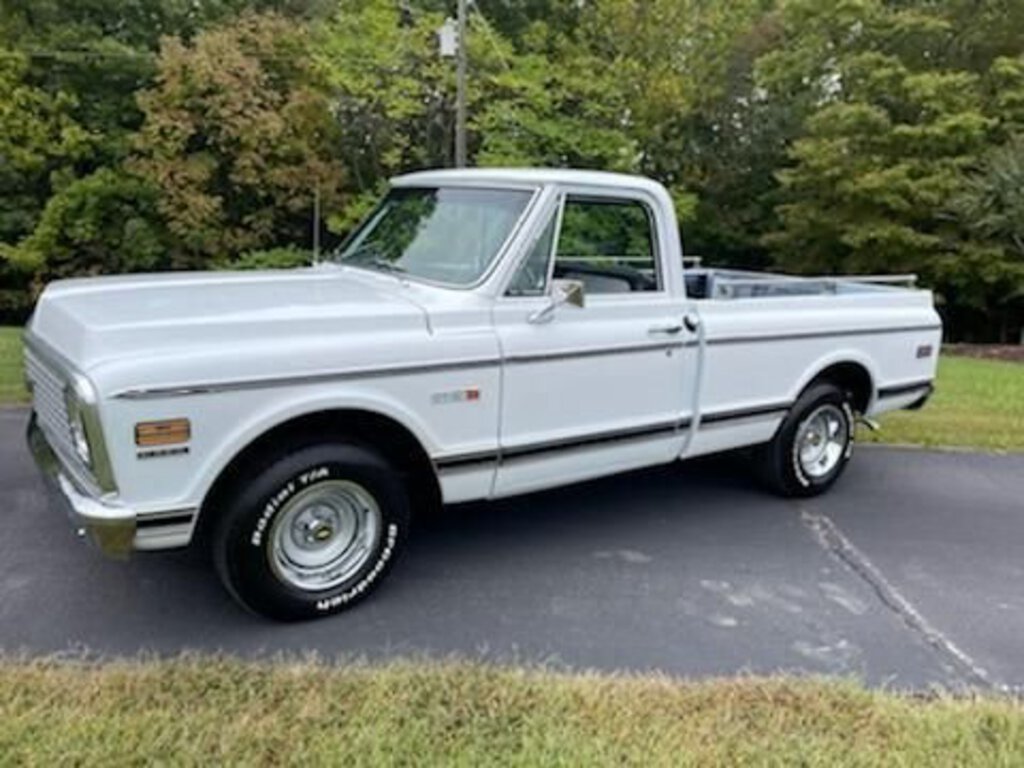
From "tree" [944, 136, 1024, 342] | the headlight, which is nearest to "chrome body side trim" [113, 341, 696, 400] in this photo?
the headlight

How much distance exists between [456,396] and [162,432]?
122 cm

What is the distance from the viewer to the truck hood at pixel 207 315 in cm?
311

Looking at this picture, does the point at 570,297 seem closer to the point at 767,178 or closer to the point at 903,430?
the point at 903,430

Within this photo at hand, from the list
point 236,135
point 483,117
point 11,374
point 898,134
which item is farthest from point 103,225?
point 898,134

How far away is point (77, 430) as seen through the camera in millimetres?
3164

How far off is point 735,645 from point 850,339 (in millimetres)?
2538

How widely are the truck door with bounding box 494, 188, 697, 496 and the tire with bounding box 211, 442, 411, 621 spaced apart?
61 cm

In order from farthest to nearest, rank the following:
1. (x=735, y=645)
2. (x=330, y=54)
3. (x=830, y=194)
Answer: (x=830, y=194) < (x=330, y=54) < (x=735, y=645)

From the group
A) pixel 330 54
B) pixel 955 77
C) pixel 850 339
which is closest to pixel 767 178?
pixel 955 77

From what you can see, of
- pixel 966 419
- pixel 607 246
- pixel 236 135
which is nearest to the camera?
pixel 607 246

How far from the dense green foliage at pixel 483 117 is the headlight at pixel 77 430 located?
14.3 m

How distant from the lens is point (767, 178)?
22.1 metres

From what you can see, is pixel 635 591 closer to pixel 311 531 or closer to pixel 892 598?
pixel 892 598

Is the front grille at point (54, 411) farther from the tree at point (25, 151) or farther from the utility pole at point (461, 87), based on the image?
the tree at point (25, 151)
